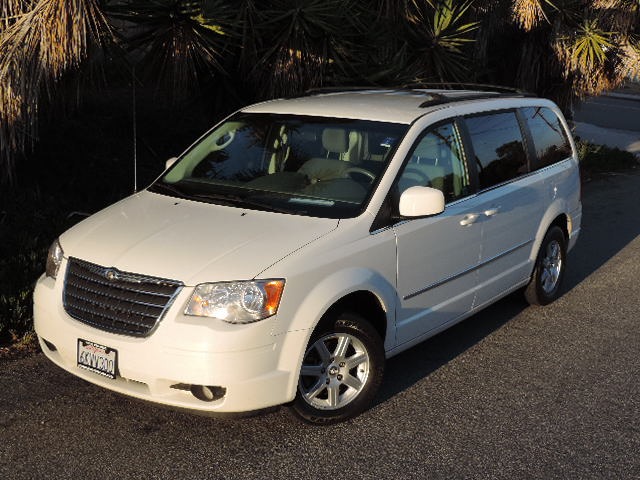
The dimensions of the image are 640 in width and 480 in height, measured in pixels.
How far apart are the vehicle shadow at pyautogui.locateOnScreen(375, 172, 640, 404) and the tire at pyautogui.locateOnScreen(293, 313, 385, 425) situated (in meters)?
0.33

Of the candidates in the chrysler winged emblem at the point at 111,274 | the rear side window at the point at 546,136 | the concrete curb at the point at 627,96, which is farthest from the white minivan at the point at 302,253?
→ the concrete curb at the point at 627,96

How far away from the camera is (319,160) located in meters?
5.49

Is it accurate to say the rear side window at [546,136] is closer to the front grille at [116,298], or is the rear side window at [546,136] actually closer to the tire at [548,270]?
the tire at [548,270]

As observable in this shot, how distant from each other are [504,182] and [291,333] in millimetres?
2507

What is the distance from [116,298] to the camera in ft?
14.5

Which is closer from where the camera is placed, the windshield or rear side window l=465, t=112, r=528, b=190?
the windshield

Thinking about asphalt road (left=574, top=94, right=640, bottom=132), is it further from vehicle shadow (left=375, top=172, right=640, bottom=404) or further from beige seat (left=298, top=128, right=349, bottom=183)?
beige seat (left=298, top=128, right=349, bottom=183)

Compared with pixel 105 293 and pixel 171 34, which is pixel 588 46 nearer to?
pixel 171 34

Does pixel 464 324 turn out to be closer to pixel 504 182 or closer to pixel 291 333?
pixel 504 182

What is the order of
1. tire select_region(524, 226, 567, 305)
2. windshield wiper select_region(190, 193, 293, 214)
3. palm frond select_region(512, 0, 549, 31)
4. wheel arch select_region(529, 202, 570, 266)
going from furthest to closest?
palm frond select_region(512, 0, 549, 31)
tire select_region(524, 226, 567, 305)
wheel arch select_region(529, 202, 570, 266)
windshield wiper select_region(190, 193, 293, 214)

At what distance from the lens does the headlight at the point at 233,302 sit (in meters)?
4.24

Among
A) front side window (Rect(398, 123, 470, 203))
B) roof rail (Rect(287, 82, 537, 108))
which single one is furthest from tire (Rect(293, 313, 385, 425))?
roof rail (Rect(287, 82, 537, 108))

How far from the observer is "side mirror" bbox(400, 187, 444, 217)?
492cm

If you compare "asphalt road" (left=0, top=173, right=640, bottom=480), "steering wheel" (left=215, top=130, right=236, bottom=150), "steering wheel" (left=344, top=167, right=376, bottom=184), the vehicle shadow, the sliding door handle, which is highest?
"steering wheel" (left=215, top=130, right=236, bottom=150)
